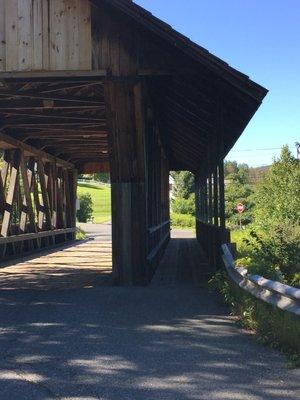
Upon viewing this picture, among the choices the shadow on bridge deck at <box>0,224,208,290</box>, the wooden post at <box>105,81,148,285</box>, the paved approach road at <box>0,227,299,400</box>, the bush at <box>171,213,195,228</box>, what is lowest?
the bush at <box>171,213,195,228</box>

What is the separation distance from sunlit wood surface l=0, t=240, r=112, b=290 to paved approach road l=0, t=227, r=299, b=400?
202 cm

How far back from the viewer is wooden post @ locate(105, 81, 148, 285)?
31.6 feet

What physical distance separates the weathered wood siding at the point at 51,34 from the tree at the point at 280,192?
61.4ft

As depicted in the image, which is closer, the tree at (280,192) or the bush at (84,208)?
the tree at (280,192)

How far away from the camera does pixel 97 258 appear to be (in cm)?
1585

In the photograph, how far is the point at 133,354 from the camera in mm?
5207

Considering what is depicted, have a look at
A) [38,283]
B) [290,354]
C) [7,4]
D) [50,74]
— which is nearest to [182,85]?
[50,74]

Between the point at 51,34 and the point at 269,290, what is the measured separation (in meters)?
5.61

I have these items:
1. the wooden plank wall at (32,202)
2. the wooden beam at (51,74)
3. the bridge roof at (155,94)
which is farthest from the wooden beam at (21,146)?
the wooden beam at (51,74)

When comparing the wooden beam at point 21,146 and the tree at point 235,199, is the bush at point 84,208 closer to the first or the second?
the tree at point 235,199

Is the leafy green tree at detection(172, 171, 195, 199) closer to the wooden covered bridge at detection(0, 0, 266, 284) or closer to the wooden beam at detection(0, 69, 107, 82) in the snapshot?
the wooden covered bridge at detection(0, 0, 266, 284)

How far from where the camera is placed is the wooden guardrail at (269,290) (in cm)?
518

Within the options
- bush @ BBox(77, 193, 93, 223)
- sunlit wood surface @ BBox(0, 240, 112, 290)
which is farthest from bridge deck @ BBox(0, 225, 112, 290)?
bush @ BBox(77, 193, 93, 223)

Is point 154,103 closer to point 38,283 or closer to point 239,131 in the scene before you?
point 239,131
